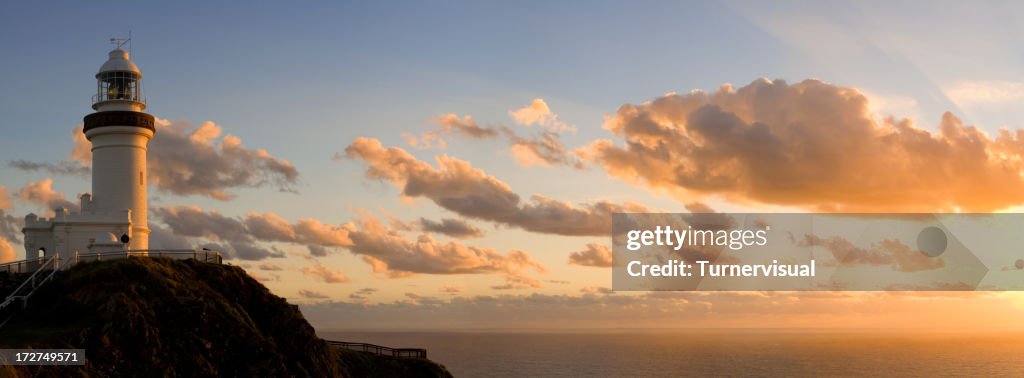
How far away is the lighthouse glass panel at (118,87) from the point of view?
6190 centimetres

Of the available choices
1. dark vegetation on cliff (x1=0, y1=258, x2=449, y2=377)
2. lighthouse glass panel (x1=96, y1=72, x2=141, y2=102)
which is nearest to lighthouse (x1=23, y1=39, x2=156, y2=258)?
lighthouse glass panel (x1=96, y1=72, x2=141, y2=102)

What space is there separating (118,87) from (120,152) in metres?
4.79

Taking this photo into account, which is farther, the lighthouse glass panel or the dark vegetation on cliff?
the lighthouse glass panel

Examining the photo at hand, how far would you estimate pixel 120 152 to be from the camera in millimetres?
60688

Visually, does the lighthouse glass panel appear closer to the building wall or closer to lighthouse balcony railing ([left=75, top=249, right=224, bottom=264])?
the building wall

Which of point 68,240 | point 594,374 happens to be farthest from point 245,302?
point 594,374

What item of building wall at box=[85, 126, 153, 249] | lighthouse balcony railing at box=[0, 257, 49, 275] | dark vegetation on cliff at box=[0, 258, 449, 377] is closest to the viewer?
dark vegetation on cliff at box=[0, 258, 449, 377]

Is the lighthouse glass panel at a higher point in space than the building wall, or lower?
higher

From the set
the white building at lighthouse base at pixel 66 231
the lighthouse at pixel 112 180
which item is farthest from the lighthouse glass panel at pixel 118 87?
the white building at lighthouse base at pixel 66 231

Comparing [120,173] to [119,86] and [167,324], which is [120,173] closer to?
[119,86]

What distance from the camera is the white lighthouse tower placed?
60.2m

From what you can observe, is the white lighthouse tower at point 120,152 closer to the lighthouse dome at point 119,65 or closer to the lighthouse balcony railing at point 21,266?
the lighthouse dome at point 119,65

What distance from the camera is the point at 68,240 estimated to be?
2296 inches

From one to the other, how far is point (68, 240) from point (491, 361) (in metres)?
112
